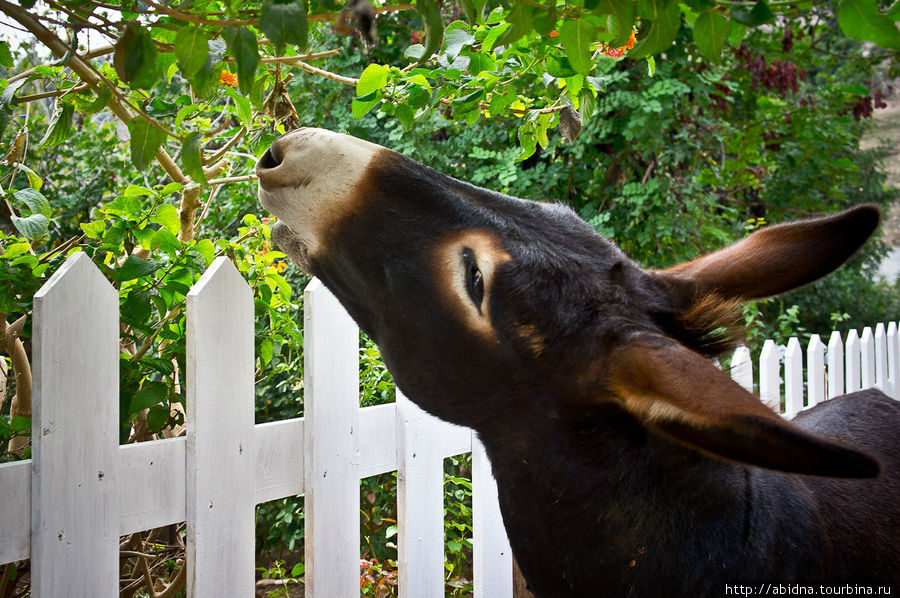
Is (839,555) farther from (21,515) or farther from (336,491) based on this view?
(21,515)

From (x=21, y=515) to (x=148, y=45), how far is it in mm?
1014

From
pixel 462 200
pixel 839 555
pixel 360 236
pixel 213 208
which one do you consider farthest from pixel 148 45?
pixel 213 208

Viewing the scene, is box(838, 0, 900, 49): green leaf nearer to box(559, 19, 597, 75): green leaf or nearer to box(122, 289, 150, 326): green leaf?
box(559, 19, 597, 75): green leaf

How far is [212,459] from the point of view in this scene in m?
1.78

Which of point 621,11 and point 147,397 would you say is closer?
point 621,11

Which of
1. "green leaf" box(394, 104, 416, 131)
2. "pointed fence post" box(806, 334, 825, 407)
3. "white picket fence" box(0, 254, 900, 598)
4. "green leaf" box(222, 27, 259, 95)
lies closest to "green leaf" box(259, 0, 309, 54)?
"green leaf" box(222, 27, 259, 95)

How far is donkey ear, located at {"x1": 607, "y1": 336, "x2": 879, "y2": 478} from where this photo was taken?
3.24 ft

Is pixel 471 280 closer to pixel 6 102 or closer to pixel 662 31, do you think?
pixel 662 31

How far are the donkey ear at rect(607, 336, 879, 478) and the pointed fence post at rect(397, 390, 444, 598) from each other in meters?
1.09

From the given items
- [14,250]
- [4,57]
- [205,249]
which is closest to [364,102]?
[205,249]

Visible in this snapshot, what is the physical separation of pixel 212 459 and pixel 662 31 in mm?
1447

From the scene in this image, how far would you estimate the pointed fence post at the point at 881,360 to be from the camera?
5.21 metres

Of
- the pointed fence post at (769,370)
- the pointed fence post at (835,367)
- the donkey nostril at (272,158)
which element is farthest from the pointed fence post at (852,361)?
the donkey nostril at (272,158)

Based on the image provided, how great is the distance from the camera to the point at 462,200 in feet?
5.18
